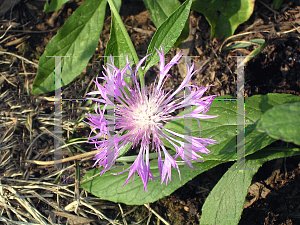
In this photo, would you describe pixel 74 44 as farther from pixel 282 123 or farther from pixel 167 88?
pixel 282 123

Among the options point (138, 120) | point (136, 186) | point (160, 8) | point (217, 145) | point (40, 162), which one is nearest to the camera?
point (138, 120)

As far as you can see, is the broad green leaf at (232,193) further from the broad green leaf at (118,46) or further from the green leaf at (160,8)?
the green leaf at (160,8)

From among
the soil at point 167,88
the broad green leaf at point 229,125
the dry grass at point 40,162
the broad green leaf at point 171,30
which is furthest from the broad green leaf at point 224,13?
the dry grass at point 40,162

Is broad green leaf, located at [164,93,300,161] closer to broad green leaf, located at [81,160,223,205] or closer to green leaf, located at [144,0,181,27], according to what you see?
broad green leaf, located at [81,160,223,205]

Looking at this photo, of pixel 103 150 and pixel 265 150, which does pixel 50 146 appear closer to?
pixel 103 150

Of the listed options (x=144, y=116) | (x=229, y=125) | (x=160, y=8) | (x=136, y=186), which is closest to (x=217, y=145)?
(x=229, y=125)

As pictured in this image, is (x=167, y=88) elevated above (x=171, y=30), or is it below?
below

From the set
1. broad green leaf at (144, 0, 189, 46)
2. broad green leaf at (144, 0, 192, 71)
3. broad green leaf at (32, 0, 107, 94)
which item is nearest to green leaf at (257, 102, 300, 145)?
broad green leaf at (144, 0, 192, 71)
